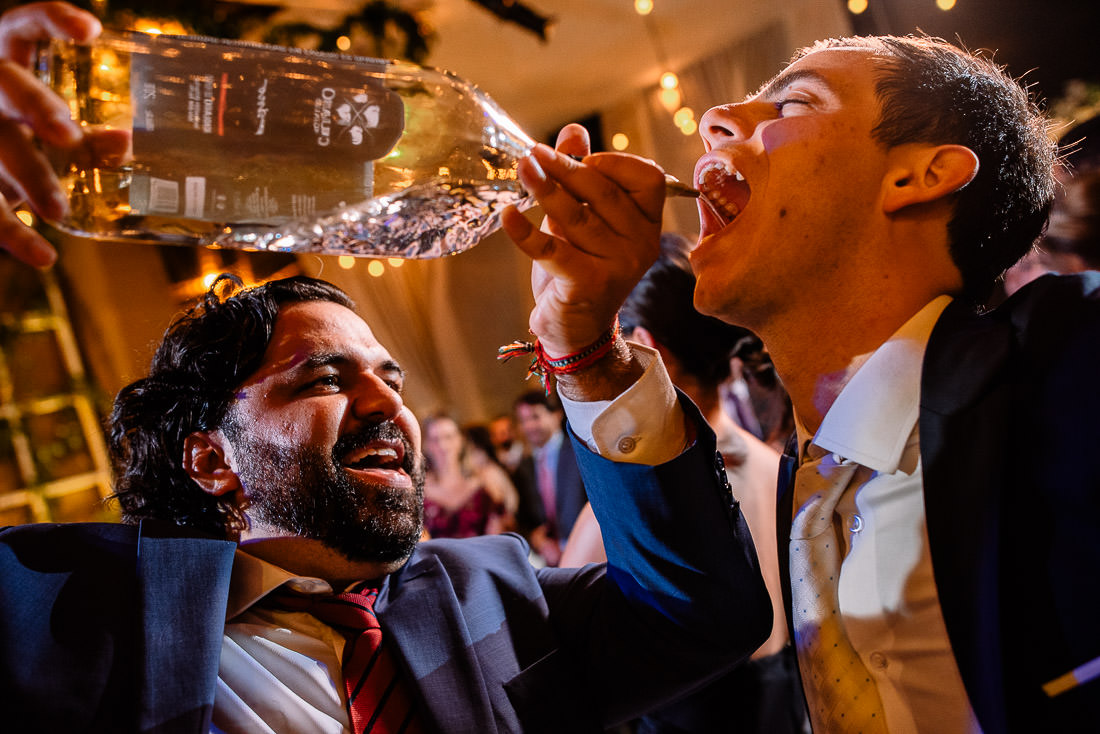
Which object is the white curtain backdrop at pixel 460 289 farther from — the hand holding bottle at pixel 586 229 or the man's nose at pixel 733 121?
the hand holding bottle at pixel 586 229

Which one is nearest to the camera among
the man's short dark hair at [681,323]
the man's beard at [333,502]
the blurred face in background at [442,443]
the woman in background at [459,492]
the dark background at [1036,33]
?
the man's beard at [333,502]

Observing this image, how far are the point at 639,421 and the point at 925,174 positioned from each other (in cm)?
59

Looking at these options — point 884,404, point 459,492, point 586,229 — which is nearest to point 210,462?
point 586,229

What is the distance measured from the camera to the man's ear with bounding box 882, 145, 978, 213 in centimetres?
103

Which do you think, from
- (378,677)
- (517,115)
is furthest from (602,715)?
(517,115)

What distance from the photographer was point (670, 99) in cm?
496

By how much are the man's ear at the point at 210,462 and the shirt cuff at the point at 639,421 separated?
2.70 feet

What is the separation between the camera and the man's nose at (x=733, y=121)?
1.10 meters

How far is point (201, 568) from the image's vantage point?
113 centimetres

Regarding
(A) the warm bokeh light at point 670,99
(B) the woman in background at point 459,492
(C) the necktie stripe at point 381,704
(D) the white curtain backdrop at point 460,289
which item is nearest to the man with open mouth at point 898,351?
(C) the necktie stripe at point 381,704

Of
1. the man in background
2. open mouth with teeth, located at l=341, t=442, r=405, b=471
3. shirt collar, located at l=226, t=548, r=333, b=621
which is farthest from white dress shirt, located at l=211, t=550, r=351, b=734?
the man in background

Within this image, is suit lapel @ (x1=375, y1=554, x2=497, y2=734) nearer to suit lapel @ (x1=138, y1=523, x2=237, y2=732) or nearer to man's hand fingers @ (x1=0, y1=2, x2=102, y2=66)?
suit lapel @ (x1=138, y1=523, x2=237, y2=732)

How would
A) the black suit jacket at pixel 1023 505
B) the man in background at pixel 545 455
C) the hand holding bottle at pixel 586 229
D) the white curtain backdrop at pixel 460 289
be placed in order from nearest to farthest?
the black suit jacket at pixel 1023 505, the hand holding bottle at pixel 586 229, the white curtain backdrop at pixel 460 289, the man in background at pixel 545 455

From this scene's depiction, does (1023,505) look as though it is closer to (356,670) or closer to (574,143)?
(574,143)
